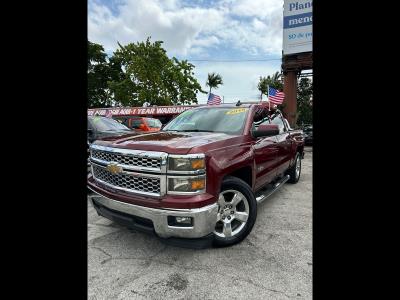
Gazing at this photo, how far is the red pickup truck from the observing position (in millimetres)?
2600

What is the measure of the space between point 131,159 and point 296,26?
862 inches

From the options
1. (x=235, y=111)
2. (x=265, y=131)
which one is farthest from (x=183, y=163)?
(x=235, y=111)

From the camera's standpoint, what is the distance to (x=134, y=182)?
2818mm

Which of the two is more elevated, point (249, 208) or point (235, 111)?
point (235, 111)

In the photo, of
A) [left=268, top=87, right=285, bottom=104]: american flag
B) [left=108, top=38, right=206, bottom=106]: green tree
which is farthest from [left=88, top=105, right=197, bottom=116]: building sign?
[left=268, top=87, right=285, bottom=104]: american flag

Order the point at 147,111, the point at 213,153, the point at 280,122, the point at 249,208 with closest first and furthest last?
the point at 213,153
the point at 249,208
the point at 280,122
the point at 147,111

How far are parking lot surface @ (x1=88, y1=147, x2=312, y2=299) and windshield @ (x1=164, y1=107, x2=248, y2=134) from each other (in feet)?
4.82

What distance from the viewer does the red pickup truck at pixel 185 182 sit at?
2.60 meters

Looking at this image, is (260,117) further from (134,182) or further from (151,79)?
(151,79)
